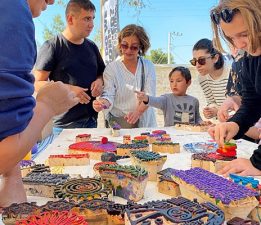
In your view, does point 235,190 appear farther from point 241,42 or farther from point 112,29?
point 112,29

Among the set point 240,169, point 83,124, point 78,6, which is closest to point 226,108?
point 240,169

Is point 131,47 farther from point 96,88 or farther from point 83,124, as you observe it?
point 83,124

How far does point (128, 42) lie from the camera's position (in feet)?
8.14

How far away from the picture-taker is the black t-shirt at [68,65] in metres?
2.52

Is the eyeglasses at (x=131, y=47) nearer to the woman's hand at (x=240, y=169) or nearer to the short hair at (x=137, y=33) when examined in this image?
the short hair at (x=137, y=33)

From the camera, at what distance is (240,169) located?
1.22 metres

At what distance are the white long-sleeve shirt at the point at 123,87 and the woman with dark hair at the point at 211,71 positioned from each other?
0.36m

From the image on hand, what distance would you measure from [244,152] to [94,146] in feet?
2.28

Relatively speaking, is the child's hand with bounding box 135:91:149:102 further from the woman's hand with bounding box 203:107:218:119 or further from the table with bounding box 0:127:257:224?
the woman's hand with bounding box 203:107:218:119

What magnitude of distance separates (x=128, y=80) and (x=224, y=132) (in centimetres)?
120

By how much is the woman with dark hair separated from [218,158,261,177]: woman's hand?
Answer: 4.57ft

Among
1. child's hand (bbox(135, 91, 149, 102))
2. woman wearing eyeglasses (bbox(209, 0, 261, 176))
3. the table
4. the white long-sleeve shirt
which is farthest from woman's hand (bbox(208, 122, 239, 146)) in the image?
the white long-sleeve shirt

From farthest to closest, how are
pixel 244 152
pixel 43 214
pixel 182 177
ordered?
1. pixel 244 152
2. pixel 182 177
3. pixel 43 214

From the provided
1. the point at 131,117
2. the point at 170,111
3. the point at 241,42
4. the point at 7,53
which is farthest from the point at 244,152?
the point at 7,53
